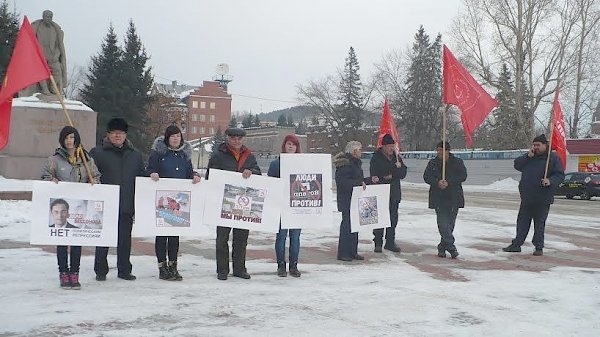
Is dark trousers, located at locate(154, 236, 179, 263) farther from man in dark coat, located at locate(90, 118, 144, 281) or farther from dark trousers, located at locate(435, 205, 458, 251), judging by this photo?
dark trousers, located at locate(435, 205, 458, 251)

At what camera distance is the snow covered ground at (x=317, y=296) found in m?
5.15

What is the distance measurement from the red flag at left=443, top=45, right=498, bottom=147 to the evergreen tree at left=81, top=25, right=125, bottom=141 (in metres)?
32.3

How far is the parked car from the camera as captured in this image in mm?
30938

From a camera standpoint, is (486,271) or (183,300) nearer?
(183,300)

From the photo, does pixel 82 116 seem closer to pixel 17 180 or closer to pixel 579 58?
pixel 17 180

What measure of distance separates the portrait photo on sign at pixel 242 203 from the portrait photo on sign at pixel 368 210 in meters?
2.12

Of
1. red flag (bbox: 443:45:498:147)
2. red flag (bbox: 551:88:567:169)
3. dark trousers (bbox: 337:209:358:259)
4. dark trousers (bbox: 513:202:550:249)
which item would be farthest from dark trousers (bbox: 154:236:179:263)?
red flag (bbox: 551:88:567:169)

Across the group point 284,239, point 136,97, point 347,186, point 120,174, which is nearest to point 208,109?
point 136,97

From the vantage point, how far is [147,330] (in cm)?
491

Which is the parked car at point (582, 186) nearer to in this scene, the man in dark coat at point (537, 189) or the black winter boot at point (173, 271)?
the man in dark coat at point (537, 189)

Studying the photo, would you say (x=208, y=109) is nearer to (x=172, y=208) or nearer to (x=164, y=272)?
(x=172, y=208)

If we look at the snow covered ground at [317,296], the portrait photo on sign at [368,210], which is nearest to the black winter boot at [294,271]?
the snow covered ground at [317,296]

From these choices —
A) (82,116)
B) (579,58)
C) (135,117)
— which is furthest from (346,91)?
(82,116)

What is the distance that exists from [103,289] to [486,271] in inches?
204
